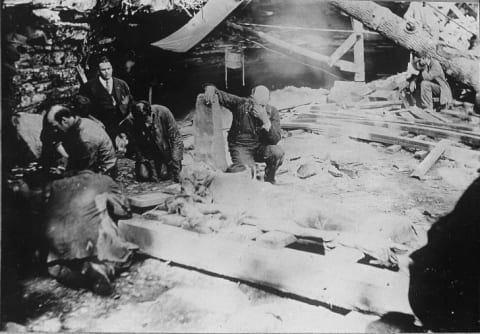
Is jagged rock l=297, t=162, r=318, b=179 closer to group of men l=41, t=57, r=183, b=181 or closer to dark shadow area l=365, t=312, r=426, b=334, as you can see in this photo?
group of men l=41, t=57, r=183, b=181

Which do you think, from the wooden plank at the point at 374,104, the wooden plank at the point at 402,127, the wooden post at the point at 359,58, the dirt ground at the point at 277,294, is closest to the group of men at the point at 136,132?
the dirt ground at the point at 277,294

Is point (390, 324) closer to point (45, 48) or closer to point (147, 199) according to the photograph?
point (147, 199)

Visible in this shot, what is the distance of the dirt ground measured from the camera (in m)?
3.00

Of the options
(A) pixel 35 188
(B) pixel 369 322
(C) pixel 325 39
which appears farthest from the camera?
(C) pixel 325 39

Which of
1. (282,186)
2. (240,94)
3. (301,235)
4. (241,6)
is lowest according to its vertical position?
(301,235)

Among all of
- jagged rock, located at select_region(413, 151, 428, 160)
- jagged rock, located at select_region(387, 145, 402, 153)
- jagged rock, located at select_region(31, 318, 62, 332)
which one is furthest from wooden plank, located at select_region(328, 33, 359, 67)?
jagged rock, located at select_region(31, 318, 62, 332)

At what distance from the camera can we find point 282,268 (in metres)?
3.02

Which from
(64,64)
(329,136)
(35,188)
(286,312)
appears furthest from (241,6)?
(286,312)

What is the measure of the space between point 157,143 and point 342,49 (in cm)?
192

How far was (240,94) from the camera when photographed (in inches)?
139

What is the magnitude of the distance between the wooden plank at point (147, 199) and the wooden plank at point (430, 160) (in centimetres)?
217

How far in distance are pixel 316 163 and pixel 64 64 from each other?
2420 millimetres

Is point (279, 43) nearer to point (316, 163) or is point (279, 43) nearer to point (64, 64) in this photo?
point (316, 163)

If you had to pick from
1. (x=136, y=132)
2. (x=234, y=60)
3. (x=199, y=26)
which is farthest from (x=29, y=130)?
(x=234, y=60)
